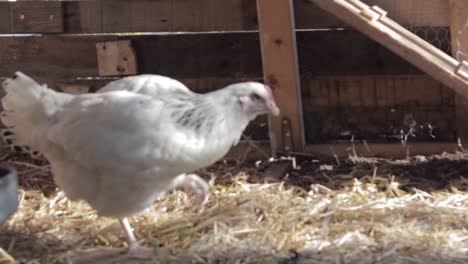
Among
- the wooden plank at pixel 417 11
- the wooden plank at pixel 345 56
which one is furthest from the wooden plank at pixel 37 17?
the wooden plank at pixel 417 11

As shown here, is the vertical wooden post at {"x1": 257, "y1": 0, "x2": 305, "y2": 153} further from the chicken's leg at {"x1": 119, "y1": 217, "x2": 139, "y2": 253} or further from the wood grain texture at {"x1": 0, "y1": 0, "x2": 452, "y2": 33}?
the chicken's leg at {"x1": 119, "y1": 217, "x2": 139, "y2": 253}

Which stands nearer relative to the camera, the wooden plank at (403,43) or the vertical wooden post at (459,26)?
the wooden plank at (403,43)

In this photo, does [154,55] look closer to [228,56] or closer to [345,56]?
[228,56]

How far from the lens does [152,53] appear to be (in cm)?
522

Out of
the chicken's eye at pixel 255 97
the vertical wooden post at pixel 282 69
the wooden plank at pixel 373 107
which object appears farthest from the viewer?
the wooden plank at pixel 373 107

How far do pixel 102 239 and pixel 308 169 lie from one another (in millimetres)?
1476

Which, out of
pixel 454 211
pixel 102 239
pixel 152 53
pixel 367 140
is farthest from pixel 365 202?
pixel 152 53

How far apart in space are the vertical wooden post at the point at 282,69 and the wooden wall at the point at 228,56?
199mm

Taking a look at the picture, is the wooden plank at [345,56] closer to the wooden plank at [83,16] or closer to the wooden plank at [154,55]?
the wooden plank at [154,55]

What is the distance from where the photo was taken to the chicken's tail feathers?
3609mm

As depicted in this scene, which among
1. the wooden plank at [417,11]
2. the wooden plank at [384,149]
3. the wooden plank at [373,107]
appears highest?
the wooden plank at [417,11]

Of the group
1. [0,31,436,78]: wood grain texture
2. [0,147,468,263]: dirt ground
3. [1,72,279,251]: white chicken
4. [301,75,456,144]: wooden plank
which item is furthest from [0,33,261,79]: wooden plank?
[1,72,279,251]: white chicken

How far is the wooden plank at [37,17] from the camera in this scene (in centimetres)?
524

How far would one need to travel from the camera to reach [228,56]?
16.9ft
